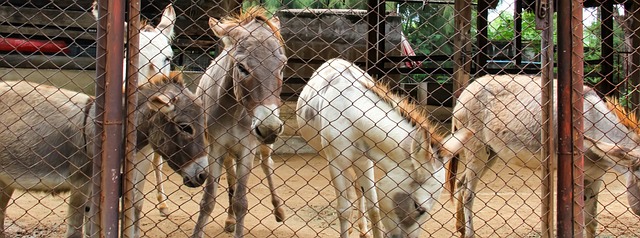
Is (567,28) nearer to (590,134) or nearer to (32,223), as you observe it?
(590,134)

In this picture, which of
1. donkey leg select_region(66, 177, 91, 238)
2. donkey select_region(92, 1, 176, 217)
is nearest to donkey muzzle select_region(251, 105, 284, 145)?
donkey leg select_region(66, 177, 91, 238)

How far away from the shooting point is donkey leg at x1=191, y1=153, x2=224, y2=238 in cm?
483

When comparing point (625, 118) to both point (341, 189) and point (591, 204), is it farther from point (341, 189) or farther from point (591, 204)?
point (341, 189)

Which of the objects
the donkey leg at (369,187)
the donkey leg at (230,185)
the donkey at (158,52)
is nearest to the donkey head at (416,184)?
the donkey leg at (369,187)

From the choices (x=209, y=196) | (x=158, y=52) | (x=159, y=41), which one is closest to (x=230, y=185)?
(x=209, y=196)

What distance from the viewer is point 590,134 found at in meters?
5.16

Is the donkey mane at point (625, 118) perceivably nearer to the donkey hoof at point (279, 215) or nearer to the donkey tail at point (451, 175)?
the donkey tail at point (451, 175)

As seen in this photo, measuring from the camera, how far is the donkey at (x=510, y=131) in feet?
16.7

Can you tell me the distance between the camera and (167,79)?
433 cm

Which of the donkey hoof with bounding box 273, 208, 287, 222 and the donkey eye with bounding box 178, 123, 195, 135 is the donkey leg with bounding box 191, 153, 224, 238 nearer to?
the donkey eye with bounding box 178, 123, 195, 135

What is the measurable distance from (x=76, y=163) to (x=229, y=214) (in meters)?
2.07

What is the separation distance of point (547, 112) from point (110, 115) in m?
2.20

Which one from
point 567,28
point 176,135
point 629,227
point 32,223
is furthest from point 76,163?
point 629,227

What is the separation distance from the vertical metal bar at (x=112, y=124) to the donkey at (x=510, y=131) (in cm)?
293
